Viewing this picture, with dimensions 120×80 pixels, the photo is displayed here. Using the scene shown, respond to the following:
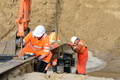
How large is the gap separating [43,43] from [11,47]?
416 cm

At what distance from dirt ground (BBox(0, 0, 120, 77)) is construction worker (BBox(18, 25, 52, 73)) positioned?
24.6 ft

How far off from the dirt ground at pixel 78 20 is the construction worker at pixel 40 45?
7.50 m

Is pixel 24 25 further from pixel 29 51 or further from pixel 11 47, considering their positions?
pixel 29 51

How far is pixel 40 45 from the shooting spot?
573 centimetres

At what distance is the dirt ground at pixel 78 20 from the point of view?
13742mm

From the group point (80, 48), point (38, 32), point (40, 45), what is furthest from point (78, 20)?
point (38, 32)

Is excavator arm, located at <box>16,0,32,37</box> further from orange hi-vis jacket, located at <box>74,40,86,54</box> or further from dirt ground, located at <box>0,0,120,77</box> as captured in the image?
dirt ground, located at <box>0,0,120,77</box>

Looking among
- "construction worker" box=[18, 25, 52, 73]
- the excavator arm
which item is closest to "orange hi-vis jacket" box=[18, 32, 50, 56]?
"construction worker" box=[18, 25, 52, 73]

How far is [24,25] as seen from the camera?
816 cm

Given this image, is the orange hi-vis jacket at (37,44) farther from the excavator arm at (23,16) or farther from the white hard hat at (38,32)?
the excavator arm at (23,16)

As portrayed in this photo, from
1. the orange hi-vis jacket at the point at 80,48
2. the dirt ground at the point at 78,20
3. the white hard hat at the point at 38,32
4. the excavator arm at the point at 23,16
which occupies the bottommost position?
the orange hi-vis jacket at the point at 80,48

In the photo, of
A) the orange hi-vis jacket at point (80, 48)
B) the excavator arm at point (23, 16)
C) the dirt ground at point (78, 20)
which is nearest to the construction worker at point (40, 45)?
the orange hi-vis jacket at point (80, 48)

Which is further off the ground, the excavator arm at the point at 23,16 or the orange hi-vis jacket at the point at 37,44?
the excavator arm at the point at 23,16

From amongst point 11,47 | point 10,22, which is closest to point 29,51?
point 11,47
